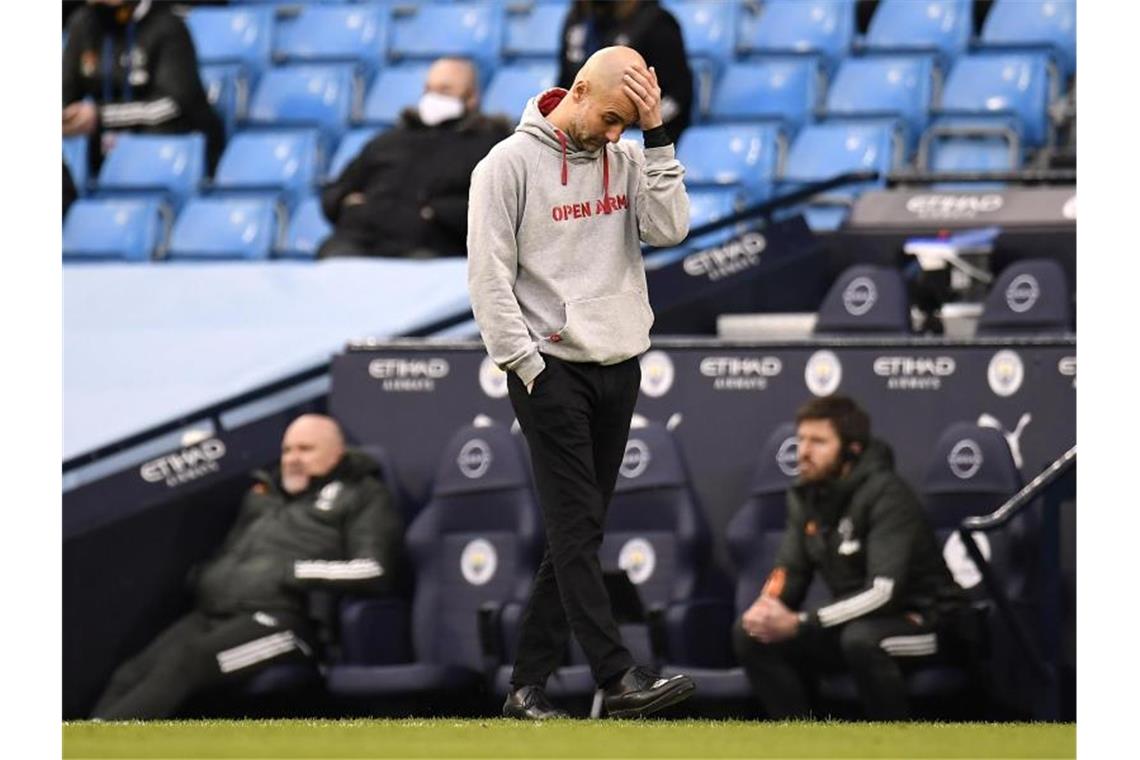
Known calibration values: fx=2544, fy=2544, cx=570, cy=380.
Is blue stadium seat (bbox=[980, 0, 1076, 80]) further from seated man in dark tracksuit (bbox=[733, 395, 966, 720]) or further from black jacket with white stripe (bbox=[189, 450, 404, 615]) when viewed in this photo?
black jacket with white stripe (bbox=[189, 450, 404, 615])

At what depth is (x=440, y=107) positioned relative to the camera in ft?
40.5

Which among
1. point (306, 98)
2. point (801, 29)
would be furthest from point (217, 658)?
point (801, 29)

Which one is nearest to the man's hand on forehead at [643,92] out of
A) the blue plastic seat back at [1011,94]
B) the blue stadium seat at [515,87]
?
the blue plastic seat back at [1011,94]

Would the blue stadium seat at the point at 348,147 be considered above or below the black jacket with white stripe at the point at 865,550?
above

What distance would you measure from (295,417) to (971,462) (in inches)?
124

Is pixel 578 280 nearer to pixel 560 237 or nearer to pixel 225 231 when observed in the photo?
pixel 560 237

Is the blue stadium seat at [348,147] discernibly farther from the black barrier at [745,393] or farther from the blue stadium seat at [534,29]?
the black barrier at [745,393]

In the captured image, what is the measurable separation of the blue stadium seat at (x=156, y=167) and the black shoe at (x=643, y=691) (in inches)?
330

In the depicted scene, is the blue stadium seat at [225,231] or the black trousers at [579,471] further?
the blue stadium seat at [225,231]

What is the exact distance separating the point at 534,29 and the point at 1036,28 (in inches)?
123

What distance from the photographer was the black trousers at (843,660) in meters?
9.69
